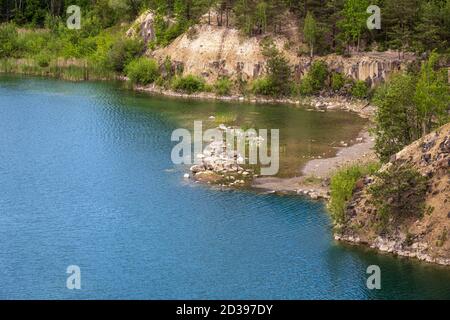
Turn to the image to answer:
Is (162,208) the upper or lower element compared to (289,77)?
lower

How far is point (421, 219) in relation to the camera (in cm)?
5738

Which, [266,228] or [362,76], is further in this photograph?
[362,76]

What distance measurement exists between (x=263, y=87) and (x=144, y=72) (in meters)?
20.0

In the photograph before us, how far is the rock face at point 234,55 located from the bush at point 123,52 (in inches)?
181

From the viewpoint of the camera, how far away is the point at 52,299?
50.9 metres

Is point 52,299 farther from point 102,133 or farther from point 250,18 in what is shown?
point 250,18

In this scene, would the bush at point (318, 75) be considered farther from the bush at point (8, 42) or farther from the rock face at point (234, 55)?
the bush at point (8, 42)

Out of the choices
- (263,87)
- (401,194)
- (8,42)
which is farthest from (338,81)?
(8,42)

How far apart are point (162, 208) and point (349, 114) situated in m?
45.6

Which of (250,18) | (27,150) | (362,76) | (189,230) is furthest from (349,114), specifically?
(189,230)

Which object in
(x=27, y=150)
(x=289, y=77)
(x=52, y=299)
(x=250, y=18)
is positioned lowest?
(x=52, y=299)

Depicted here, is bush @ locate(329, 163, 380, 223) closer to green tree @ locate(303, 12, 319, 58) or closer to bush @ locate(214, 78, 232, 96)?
green tree @ locate(303, 12, 319, 58)

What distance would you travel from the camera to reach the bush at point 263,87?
117m

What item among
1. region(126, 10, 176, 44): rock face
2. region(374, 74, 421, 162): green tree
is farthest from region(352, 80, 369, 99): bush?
region(374, 74, 421, 162): green tree
